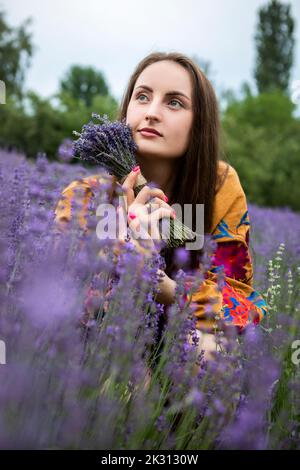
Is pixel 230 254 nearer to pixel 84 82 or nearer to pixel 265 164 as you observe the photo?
pixel 265 164

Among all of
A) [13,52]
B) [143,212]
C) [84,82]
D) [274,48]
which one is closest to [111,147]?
[143,212]

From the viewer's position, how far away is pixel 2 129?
11.7 metres

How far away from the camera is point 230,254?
7.19 feet

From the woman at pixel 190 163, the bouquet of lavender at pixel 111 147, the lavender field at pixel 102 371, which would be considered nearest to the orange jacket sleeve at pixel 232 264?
the woman at pixel 190 163

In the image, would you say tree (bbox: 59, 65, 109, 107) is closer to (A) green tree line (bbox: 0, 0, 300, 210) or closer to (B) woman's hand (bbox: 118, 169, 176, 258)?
(A) green tree line (bbox: 0, 0, 300, 210)

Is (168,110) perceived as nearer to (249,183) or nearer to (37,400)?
(37,400)

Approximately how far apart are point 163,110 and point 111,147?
0.94 ft

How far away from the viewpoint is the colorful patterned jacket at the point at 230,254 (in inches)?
75.5

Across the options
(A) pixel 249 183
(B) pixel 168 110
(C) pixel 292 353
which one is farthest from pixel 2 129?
(C) pixel 292 353

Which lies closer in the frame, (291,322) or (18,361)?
(18,361)

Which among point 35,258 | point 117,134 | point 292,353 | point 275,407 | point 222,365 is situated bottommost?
point 275,407

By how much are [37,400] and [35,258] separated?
57cm

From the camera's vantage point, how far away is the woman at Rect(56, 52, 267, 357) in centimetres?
211

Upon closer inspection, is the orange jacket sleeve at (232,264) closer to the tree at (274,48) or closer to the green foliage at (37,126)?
the green foliage at (37,126)
